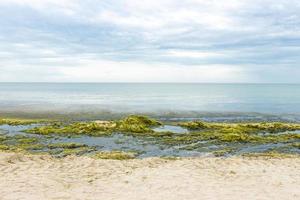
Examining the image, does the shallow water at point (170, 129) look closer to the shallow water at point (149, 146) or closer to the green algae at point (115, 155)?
the shallow water at point (149, 146)

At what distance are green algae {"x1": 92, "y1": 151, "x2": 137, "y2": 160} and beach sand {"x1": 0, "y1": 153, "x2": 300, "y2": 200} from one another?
138 cm

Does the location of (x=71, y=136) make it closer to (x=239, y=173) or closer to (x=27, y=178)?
(x=27, y=178)

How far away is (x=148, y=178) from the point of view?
53.0 feet

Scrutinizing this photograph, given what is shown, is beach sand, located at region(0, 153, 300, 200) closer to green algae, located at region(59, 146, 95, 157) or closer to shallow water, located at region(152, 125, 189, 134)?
green algae, located at region(59, 146, 95, 157)

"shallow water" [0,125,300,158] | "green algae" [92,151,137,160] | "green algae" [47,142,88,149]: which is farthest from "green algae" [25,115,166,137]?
"green algae" [92,151,137,160]

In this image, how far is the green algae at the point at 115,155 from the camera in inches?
846

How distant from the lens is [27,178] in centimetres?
1586

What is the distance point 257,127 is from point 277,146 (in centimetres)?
857

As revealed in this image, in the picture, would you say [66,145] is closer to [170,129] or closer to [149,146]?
[149,146]

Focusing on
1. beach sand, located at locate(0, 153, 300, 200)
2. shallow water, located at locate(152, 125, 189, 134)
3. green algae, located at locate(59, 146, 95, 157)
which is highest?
shallow water, located at locate(152, 125, 189, 134)

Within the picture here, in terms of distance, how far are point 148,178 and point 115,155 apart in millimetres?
6245

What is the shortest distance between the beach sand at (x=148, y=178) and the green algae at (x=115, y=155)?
1.38 m

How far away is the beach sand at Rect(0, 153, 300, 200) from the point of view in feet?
45.1

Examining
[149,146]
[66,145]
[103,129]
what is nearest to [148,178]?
[149,146]
